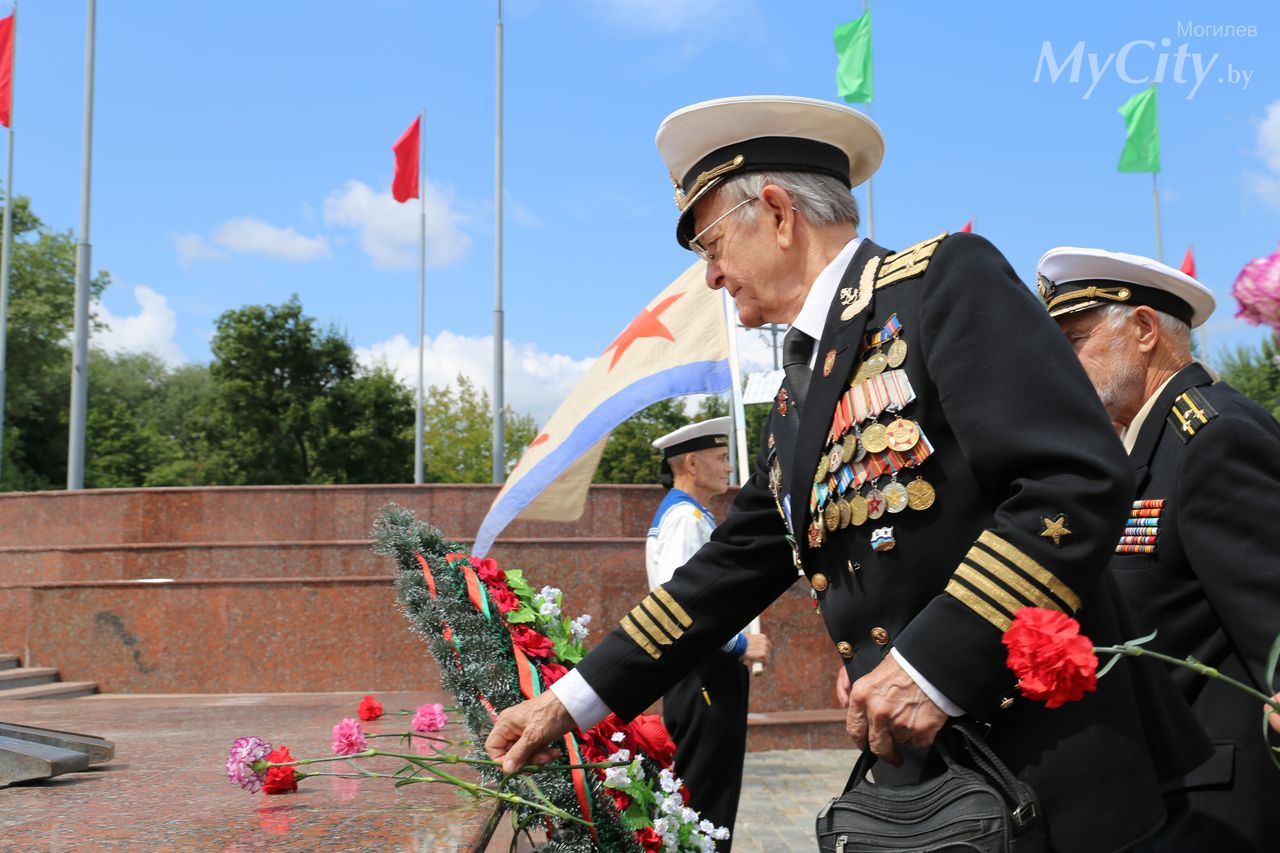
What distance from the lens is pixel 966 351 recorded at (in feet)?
5.51

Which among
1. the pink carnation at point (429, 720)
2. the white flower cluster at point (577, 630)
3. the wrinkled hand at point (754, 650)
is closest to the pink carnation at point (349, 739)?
the pink carnation at point (429, 720)

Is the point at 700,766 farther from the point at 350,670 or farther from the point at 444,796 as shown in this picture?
the point at 350,670

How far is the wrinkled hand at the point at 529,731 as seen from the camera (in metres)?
2.19

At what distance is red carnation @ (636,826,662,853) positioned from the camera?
90.0 inches

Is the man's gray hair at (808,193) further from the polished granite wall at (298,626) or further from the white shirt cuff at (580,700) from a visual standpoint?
the polished granite wall at (298,626)

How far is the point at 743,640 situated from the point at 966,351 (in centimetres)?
354

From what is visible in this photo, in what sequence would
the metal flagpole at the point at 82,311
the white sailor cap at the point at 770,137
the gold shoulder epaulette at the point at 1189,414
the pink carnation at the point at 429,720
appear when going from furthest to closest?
the metal flagpole at the point at 82,311
the pink carnation at the point at 429,720
the gold shoulder epaulette at the point at 1189,414
the white sailor cap at the point at 770,137

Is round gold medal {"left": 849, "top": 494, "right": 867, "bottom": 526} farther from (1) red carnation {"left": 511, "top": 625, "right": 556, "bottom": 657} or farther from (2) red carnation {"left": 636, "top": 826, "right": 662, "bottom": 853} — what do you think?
(1) red carnation {"left": 511, "top": 625, "right": 556, "bottom": 657}

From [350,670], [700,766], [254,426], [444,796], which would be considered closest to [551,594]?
[444,796]

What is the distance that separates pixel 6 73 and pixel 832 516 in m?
22.3

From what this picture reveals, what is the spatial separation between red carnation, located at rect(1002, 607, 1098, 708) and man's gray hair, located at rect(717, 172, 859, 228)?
0.96 meters

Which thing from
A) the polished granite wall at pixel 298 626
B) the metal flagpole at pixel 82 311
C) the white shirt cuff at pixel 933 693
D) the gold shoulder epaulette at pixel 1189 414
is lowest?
the polished granite wall at pixel 298 626

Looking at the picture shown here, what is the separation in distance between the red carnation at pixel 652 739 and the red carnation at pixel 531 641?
28 centimetres

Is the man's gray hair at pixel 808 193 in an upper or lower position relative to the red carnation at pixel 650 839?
upper
